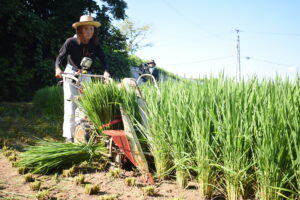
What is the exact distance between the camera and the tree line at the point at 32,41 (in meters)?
11.5

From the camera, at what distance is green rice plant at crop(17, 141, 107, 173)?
2758 mm

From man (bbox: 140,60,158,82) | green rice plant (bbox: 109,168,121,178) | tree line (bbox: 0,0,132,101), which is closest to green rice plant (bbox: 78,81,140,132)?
green rice plant (bbox: 109,168,121,178)

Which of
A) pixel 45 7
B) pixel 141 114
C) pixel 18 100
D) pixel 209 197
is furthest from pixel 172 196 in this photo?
pixel 45 7

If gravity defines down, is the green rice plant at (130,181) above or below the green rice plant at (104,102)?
below

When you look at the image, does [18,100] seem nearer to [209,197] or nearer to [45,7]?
[45,7]

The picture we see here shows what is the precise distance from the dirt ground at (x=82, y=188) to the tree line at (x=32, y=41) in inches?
393

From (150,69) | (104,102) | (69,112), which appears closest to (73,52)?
(69,112)

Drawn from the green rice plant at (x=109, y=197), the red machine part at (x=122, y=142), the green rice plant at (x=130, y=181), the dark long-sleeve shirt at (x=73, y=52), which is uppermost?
the dark long-sleeve shirt at (x=73, y=52)

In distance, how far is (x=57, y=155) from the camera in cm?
276

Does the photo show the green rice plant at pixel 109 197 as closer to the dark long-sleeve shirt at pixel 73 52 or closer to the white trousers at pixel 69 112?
the white trousers at pixel 69 112

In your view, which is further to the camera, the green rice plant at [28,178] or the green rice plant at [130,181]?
the green rice plant at [28,178]

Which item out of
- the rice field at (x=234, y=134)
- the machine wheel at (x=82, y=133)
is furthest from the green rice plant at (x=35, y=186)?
the rice field at (x=234, y=134)

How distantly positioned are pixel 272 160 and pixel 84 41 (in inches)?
128

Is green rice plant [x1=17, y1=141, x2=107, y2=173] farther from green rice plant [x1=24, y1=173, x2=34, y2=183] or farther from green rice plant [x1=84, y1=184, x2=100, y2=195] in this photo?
green rice plant [x1=84, y1=184, x2=100, y2=195]
